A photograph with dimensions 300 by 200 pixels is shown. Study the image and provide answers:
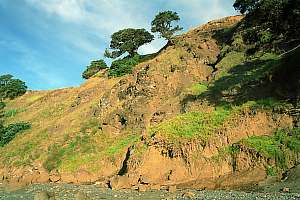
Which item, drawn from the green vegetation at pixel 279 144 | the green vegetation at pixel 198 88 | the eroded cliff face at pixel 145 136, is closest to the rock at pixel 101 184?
the eroded cliff face at pixel 145 136

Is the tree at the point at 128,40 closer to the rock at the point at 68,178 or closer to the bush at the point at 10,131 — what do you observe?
the bush at the point at 10,131

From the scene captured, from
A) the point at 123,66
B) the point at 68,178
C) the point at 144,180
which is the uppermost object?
the point at 123,66

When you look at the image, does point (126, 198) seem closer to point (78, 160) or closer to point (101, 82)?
point (78, 160)

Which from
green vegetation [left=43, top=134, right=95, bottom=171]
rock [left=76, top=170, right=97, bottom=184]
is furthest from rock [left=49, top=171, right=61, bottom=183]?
rock [left=76, top=170, right=97, bottom=184]

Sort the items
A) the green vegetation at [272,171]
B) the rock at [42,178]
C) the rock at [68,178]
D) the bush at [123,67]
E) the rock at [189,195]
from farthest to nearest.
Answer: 1. the bush at [123,67]
2. the rock at [42,178]
3. the rock at [68,178]
4. the green vegetation at [272,171]
5. the rock at [189,195]

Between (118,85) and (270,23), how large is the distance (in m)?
28.3

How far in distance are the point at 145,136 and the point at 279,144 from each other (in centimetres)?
1136

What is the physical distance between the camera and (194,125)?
109 ft

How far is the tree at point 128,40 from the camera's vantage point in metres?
70.0

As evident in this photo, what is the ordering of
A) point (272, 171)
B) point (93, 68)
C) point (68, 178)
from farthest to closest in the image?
point (93, 68), point (68, 178), point (272, 171)

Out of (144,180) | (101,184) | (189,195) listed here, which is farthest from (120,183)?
(189,195)

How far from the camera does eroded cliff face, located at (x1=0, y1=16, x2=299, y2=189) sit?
98.1 feet

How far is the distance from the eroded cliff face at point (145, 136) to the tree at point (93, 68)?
17.7 metres

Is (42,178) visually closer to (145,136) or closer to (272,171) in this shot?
(145,136)
